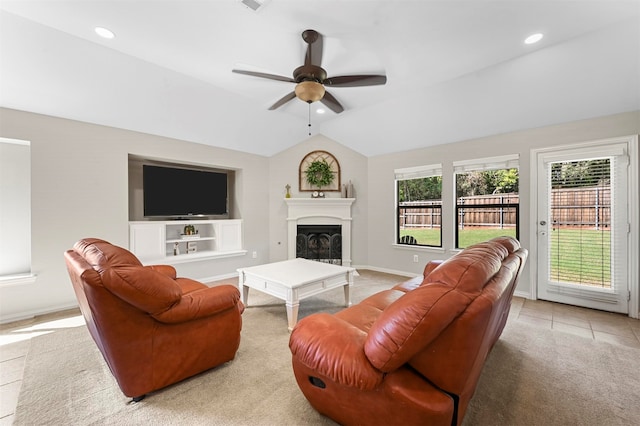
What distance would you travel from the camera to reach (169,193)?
14.1ft

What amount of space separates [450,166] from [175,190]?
4566 millimetres

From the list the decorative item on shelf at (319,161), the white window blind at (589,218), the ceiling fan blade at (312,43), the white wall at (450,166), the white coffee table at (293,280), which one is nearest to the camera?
the ceiling fan blade at (312,43)

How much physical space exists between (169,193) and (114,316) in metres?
3.21

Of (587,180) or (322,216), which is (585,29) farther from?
(322,216)

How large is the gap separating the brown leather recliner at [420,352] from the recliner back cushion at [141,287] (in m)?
0.92

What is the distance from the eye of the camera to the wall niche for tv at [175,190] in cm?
408

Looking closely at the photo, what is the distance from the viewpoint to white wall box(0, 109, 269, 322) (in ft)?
9.92

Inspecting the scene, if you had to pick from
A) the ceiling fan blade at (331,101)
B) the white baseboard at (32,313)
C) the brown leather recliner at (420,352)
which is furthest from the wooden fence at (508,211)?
the white baseboard at (32,313)

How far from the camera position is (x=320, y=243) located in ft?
18.1

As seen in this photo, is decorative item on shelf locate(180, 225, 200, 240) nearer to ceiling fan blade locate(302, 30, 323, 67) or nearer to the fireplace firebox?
the fireplace firebox

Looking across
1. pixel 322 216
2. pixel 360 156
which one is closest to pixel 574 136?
pixel 360 156

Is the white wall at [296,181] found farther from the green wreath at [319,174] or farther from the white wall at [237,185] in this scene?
the green wreath at [319,174]

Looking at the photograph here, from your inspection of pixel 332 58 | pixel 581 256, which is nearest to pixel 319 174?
pixel 332 58

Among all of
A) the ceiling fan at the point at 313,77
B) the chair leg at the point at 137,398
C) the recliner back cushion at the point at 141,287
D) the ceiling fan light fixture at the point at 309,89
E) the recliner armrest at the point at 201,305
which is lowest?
the chair leg at the point at 137,398
